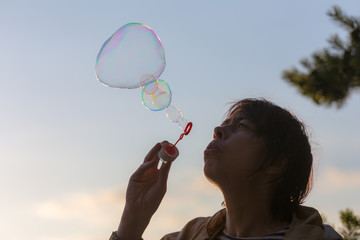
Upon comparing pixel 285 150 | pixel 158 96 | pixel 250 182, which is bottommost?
pixel 250 182

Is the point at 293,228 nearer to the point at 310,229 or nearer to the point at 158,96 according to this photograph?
the point at 310,229

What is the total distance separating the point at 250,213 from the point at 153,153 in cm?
61

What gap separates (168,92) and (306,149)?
1.16m

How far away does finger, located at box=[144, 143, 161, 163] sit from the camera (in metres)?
2.79

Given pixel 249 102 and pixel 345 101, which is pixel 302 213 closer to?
pixel 249 102

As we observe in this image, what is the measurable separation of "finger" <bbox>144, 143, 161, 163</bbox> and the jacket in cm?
39

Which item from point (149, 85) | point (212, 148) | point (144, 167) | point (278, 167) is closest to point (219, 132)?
point (212, 148)

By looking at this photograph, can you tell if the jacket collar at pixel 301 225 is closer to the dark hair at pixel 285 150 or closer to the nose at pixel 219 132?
the dark hair at pixel 285 150

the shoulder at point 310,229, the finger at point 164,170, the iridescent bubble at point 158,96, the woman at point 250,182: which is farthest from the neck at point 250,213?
the iridescent bubble at point 158,96

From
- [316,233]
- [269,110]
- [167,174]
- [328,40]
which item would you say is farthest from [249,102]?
[328,40]

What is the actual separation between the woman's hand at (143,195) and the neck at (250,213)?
1.21 feet

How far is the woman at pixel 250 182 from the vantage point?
98.7 inches

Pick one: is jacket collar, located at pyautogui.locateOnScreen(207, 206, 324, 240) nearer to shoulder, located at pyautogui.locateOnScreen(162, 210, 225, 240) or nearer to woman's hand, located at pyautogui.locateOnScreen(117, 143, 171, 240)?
shoulder, located at pyautogui.locateOnScreen(162, 210, 225, 240)

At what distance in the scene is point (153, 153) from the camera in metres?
2.82
